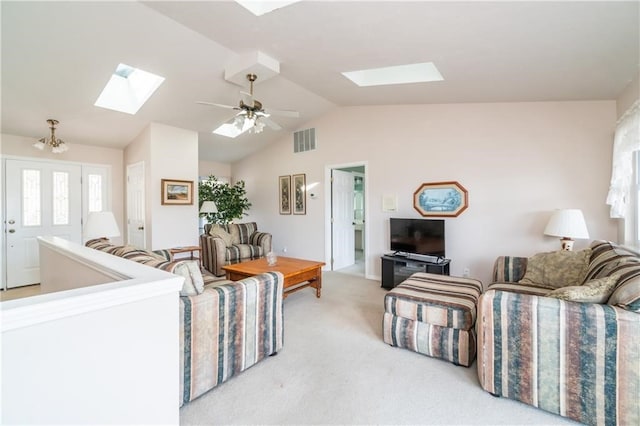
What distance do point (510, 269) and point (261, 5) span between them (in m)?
3.47

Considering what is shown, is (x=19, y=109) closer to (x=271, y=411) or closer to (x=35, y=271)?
(x=35, y=271)

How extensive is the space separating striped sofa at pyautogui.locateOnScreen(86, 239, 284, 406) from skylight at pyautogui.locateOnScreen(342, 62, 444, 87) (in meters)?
2.77

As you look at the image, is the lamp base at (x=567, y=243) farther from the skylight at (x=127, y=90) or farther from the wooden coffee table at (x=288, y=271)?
the skylight at (x=127, y=90)

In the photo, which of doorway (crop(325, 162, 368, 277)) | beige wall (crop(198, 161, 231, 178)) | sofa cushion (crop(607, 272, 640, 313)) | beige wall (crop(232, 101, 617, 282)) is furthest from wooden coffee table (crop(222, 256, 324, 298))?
beige wall (crop(198, 161, 231, 178))

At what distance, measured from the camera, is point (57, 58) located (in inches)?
113

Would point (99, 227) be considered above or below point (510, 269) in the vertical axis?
above

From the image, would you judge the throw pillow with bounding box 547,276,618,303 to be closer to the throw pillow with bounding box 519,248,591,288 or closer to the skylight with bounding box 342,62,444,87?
the throw pillow with bounding box 519,248,591,288

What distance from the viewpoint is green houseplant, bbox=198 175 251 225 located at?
6188mm

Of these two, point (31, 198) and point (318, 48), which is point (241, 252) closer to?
point (31, 198)

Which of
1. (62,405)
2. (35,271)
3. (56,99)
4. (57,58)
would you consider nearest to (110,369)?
(62,405)

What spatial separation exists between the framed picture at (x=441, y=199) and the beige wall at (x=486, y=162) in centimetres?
8

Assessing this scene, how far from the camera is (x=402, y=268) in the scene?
4188mm

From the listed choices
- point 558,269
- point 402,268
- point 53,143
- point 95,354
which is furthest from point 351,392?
point 53,143

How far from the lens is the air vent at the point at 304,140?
5.61 meters
